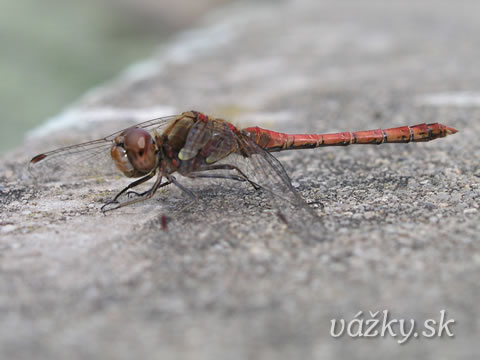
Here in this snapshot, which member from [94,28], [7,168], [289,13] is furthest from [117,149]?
[94,28]

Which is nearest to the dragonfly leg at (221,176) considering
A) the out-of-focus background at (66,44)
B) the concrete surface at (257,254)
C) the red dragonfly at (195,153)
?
the red dragonfly at (195,153)

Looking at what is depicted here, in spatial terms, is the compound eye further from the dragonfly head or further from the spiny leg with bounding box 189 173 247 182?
the spiny leg with bounding box 189 173 247 182

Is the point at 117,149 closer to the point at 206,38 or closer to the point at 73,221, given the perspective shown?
the point at 73,221

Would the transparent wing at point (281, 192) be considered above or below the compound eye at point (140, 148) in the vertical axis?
below

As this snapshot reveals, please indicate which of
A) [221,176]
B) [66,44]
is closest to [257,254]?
[221,176]

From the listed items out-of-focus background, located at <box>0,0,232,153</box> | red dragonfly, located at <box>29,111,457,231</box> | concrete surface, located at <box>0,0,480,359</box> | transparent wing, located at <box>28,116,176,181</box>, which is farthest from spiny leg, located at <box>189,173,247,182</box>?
out-of-focus background, located at <box>0,0,232,153</box>

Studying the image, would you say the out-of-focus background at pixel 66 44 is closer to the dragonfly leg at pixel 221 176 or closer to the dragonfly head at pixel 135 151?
the dragonfly head at pixel 135 151
